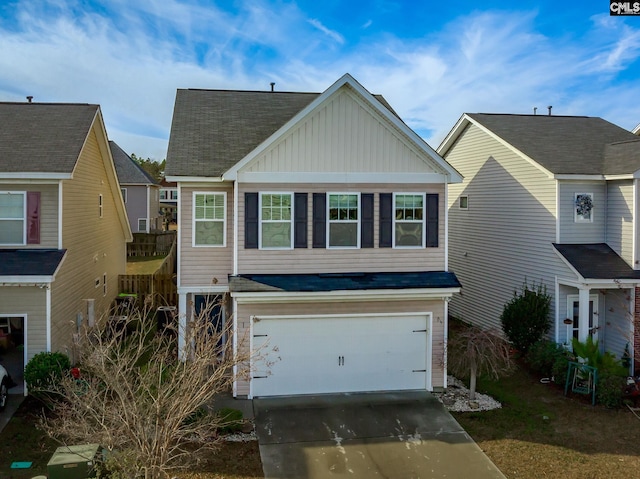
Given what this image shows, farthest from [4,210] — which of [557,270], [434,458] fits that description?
[557,270]

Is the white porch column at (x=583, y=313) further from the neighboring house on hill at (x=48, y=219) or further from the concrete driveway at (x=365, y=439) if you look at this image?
the neighboring house on hill at (x=48, y=219)

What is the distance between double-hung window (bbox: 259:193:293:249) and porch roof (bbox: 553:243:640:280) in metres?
8.32

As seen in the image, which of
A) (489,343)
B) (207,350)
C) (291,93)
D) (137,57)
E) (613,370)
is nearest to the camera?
(207,350)

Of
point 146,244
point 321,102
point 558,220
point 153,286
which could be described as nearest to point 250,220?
point 321,102

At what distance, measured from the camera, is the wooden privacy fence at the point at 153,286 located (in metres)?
20.2

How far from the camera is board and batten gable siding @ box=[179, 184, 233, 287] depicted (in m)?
13.3

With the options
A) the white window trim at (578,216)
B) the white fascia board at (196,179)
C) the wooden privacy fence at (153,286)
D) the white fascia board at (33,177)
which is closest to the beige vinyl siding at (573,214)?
the white window trim at (578,216)

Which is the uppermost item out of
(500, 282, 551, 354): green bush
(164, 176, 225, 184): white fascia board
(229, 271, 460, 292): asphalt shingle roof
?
(164, 176, 225, 184): white fascia board

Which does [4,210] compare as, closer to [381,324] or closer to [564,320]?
[381,324]

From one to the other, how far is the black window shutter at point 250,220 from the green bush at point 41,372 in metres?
5.31

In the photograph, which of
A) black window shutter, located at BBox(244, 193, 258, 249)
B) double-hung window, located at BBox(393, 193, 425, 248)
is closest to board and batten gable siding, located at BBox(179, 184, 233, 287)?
black window shutter, located at BBox(244, 193, 258, 249)

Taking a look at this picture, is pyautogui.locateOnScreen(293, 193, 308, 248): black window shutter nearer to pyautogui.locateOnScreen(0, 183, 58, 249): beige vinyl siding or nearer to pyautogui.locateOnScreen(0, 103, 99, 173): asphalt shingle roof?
pyautogui.locateOnScreen(0, 103, 99, 173): asphalt shingle roof

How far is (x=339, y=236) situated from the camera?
13.3 m

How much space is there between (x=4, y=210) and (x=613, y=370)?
642 inches
